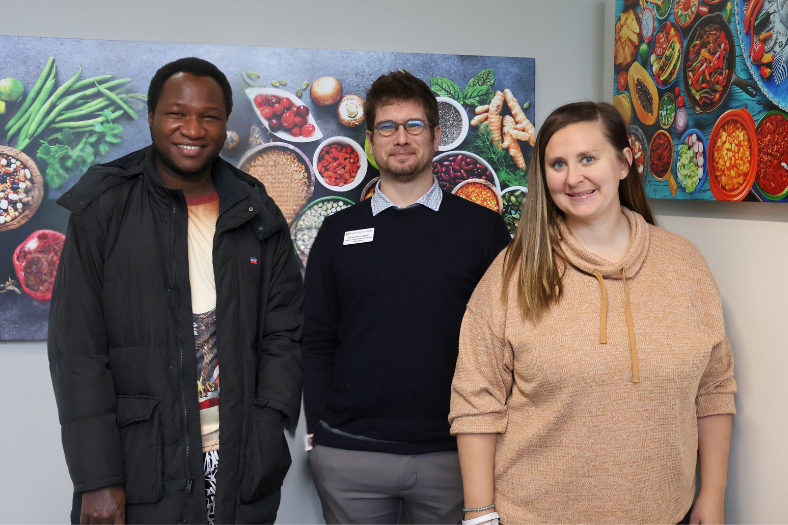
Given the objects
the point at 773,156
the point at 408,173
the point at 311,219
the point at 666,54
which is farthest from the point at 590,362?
the point at 311,219

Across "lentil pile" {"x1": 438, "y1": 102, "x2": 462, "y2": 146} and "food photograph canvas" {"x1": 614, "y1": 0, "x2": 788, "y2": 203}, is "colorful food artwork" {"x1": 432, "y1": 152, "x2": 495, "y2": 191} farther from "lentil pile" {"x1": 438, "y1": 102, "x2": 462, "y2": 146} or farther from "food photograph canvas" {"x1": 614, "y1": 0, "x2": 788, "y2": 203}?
"food photograph canvas" {"x1": 614, "y1": 0, "x2": 788, "y2": 203}

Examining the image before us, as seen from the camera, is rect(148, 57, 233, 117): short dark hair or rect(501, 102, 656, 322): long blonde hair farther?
rect(148, 57, 233, 117): short dark hair

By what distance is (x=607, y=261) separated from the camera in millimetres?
1385

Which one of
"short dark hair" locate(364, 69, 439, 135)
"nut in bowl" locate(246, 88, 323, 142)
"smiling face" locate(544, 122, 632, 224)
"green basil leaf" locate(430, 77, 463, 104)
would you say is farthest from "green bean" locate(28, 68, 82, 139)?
"smiling face" locate(544, 122, 632, 224)

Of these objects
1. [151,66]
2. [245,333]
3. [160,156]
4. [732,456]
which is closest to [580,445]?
[732,456]

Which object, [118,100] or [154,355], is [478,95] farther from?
[154,355]

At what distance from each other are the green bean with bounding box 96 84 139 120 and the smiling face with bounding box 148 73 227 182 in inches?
22.0

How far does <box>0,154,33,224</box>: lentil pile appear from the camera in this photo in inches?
82.0

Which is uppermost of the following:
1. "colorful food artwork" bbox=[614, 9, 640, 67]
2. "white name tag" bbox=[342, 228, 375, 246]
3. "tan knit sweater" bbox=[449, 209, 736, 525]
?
"colorful food artwork" bbox=[614, 9, 640, 67]

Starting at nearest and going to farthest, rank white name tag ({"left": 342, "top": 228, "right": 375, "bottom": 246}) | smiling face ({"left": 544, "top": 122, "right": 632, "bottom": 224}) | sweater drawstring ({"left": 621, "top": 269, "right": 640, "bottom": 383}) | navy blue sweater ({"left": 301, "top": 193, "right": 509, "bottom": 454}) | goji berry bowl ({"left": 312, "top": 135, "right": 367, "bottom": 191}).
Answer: sweater drawstring ({"left": 621, "top": 269, "right": 640, "bottom": 383}) → smiling face ({"left": 544, "top": 122, "right": 632, "bottom": 224}) → navy blue sweater ({"left": 301, "top": 193, "right": 509, "bottom": 454}) → white name tag ({"left": 342, "top": 228, "right": 375, "bottom": 246}) → goji berry bowl ({"left": 312, "top": 135, "right": 367, "bottom": 191})

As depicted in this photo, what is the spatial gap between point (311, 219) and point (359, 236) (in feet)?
1.67

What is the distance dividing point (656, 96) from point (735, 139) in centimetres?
47

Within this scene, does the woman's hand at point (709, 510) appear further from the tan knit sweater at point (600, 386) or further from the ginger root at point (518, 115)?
the ginger root at point (518, 115)

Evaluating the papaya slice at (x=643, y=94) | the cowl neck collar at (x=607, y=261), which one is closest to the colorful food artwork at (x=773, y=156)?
the cowl neck collar at (x=607, y=261)
